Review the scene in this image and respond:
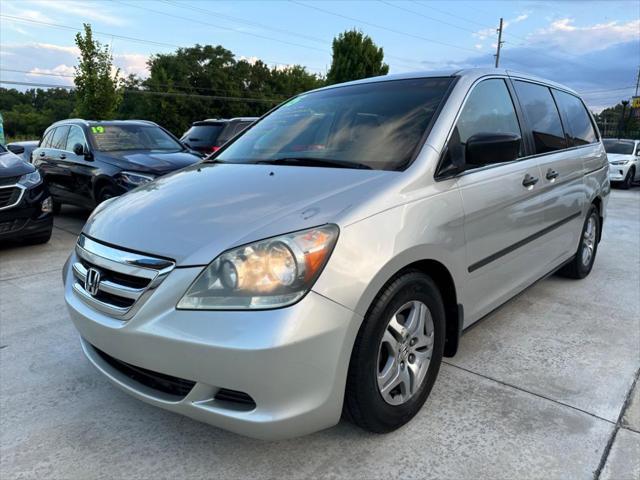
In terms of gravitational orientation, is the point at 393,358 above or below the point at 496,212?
below

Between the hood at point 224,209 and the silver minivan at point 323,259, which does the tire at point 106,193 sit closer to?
the silver minivan at point 323,259

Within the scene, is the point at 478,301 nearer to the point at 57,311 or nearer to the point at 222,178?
the point at 222,178

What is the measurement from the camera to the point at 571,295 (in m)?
4.17

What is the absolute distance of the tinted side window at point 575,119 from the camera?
3998 mm

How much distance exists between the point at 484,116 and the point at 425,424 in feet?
5.68

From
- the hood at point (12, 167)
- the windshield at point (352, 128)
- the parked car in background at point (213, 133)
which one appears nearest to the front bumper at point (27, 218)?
the hood at point (12, 167)

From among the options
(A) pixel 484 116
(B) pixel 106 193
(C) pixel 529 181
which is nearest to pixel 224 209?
(A) pixel 484 116

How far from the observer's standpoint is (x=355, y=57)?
1471 inches

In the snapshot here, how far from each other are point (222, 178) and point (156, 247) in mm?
765

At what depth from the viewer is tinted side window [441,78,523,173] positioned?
2.53 metres

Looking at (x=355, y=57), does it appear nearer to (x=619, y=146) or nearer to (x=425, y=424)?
(x=619, y=146)

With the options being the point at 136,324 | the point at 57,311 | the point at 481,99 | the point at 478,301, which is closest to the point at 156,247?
the point at 136,324

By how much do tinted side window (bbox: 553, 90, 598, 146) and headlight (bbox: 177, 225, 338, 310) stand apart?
10.1 ft

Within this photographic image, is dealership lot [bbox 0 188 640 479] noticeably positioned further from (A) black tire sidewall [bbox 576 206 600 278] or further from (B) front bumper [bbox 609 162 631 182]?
(B) front bumper [bbox 609 162 631 182]
